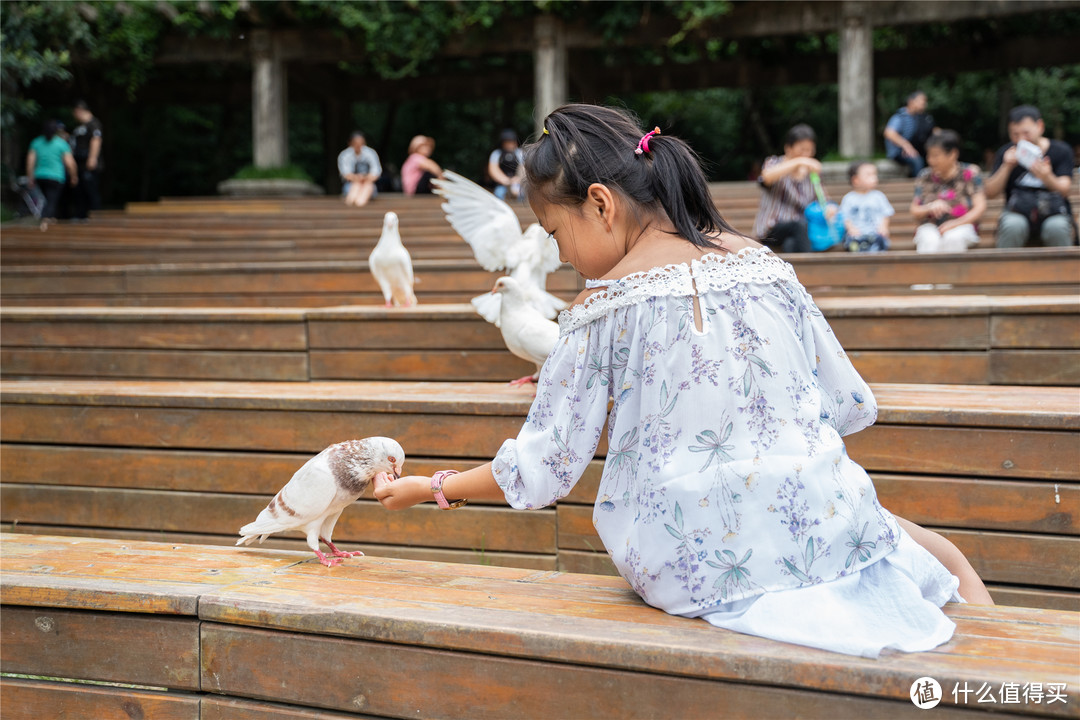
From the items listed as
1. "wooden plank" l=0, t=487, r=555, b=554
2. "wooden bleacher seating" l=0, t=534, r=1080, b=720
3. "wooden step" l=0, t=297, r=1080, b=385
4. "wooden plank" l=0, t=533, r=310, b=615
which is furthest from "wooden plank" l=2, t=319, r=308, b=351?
"wooden bleacher seating" l=0, t=534, r=1080, b=720

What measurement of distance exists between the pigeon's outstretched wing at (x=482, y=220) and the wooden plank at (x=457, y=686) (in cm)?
233

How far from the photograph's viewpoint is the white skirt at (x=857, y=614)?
1386 millimetres

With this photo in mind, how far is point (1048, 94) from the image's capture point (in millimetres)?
19609

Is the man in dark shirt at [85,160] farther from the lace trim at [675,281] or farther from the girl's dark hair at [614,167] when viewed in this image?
the lace trim at [675,281]

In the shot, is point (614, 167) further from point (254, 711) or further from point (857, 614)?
point (254, 711)

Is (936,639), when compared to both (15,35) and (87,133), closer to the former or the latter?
(15,35)

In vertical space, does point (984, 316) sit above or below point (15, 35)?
below

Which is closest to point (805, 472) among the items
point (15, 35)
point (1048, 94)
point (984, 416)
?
point (984, 416)

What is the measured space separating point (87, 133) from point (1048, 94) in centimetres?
1842

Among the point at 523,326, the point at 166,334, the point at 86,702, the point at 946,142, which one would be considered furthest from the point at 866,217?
the point at 86,702

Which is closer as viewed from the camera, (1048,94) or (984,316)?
(984,316)

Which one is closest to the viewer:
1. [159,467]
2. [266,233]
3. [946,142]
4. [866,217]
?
[159,467]

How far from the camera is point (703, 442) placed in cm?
151

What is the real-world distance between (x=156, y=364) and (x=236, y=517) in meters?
1.35
